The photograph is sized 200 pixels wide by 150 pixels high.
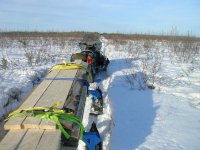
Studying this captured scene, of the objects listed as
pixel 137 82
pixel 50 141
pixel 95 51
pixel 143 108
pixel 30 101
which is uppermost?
pixel 95 51

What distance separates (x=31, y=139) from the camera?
7.47ft

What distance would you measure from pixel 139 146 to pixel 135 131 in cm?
60

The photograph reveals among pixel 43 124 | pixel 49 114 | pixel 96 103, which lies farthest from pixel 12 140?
pixel 96 103

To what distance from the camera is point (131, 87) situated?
7.47 metres

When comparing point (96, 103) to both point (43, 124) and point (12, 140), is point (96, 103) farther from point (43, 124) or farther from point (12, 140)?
point (12, 140)

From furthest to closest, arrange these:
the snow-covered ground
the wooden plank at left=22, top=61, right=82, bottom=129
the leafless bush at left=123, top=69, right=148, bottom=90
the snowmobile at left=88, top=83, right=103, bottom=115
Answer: the leafless bush at left=123, top=69, right=148, bottom=90 < the snowmobile at left=88, top=83, right=103, bottom=115 < the snow-covered ground < the wooden plank at left=22, top=61, right=82, bottom=129

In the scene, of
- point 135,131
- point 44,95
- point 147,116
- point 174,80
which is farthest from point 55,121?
point 174,80

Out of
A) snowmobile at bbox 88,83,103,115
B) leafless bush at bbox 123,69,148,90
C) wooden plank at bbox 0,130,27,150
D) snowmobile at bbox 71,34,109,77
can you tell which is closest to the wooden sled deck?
wooden plank at bbox 0,130,27,150

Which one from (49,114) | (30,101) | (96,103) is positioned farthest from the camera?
(96,103)

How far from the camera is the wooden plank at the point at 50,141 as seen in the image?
2.17 m

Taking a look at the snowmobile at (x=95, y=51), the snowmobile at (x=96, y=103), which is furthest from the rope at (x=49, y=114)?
the snowmobile at (x=95, y=51)

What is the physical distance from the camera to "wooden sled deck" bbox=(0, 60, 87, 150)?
7.25 ft

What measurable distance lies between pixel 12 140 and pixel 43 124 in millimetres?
293

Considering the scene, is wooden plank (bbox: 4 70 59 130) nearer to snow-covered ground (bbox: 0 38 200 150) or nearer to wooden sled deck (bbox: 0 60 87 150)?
wooden sled deck (bbox: 0 60 87 150)
